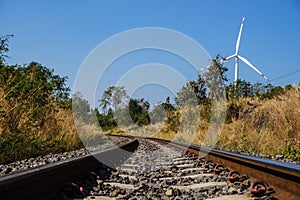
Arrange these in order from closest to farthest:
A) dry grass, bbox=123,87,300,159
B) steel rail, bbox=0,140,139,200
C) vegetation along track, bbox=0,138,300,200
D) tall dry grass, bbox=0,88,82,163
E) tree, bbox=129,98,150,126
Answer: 1. steel rail, bbox=0,140,139,200
2. vegetation along track, bbox=0,138,300,200
3. tall dry grass, bbox=0,88,82,163
4. dry grass, bbox=123,87,300,159
5. tree, bbox=129,98,150,126

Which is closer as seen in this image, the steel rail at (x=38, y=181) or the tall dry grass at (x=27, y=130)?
the steel rail at (x=38, y=181)

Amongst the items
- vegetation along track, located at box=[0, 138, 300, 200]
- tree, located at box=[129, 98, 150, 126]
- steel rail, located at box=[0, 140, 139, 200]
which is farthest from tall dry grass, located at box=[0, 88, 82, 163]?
tree, located at box=[129, 98, 150, 126]

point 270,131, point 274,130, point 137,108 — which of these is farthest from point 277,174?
point 137,108

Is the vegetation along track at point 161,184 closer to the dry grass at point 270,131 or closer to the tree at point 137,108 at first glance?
the dry grass at point 270,131

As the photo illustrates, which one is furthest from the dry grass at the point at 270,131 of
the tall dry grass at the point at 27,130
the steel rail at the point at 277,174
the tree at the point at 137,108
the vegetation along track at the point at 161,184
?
the tree at the point at 137,108

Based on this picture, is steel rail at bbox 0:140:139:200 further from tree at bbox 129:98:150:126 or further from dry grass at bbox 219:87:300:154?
tree at bbox 129:98:150:126

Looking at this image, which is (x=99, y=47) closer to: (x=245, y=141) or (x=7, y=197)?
(x=245, y=141)

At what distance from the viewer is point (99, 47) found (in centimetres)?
1652

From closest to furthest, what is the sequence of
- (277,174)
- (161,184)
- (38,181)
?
(38,181) → (277,174) → (161,184)

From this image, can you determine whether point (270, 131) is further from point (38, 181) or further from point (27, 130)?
point (38, 181)

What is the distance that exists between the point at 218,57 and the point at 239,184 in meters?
20.1

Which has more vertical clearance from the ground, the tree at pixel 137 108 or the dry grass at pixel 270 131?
the tree at pixel 137 108

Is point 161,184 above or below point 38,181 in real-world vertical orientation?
below

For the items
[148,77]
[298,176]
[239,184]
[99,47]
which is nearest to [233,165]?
[239,184]
